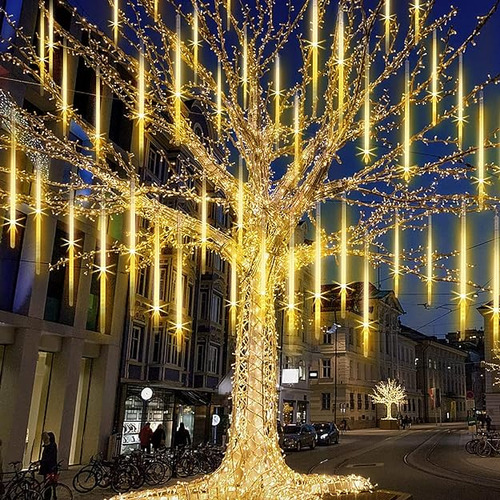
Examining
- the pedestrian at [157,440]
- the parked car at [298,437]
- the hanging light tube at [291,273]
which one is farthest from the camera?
the parked car at [298,437]

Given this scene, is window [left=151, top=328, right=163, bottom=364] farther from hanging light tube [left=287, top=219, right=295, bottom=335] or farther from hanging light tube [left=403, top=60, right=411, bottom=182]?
hanging light tube [left=403, top=60, right=411, bottom=182]

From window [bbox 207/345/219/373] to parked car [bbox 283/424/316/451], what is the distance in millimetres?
4852

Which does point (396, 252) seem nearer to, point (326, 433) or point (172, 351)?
point (172, 351)

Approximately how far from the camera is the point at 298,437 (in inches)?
1211

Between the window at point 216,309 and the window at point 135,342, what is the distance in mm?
6036

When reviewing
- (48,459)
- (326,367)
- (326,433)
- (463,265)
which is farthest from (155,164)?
(326,367)

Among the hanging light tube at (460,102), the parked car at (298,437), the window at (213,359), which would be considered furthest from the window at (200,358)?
the hanging light tube at (460,102)

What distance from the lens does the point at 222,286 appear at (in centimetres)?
3130

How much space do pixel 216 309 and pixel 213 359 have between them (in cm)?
253

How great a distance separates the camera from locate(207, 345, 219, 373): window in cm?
2973

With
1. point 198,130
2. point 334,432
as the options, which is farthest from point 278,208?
point 334,432

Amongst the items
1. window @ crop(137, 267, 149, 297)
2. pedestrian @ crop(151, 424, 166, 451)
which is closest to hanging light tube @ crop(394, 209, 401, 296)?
pedestrian @ crop(151, 424, 166, 451)

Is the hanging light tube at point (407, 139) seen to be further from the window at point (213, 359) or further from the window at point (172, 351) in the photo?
the window at point (213, 359)

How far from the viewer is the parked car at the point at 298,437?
98.8ft
